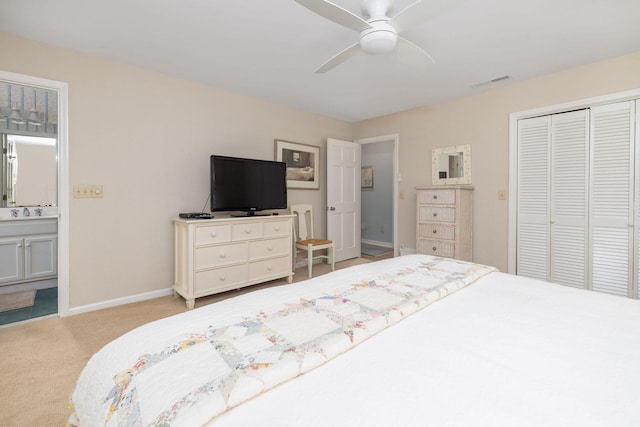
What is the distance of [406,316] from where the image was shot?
114 centimetres

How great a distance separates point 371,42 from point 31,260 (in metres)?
4.25

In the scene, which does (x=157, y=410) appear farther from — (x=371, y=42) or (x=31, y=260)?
(x=31, y=260)

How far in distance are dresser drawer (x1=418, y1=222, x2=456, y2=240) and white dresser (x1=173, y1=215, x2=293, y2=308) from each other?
5.55 feet

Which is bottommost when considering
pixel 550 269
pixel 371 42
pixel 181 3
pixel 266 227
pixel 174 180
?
pixel 550 269

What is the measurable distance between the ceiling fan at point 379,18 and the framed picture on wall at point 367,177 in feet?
15.4

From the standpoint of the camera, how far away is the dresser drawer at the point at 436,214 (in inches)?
138

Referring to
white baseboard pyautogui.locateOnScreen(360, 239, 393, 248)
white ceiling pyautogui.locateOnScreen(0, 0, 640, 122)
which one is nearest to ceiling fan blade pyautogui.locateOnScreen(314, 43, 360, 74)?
white ceiling pyautogui.locateOnScreen(0, 0, 640, 122)

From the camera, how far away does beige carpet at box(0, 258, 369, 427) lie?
1528mm

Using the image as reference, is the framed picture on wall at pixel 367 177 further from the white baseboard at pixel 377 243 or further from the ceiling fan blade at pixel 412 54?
the ceiling fan blade at pixel 412 54

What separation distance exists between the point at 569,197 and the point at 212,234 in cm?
371

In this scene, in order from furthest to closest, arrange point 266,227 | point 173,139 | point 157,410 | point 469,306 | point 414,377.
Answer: point 266,227 < point 173,139 < point 469,306 < point 414,377 < point 157,410

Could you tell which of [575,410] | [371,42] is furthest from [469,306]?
[371,42]

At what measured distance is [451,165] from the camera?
12.9ft

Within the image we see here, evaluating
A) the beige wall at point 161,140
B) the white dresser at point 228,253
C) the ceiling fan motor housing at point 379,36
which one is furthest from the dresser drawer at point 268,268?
the ceiling fan motor housing at point 379,36
